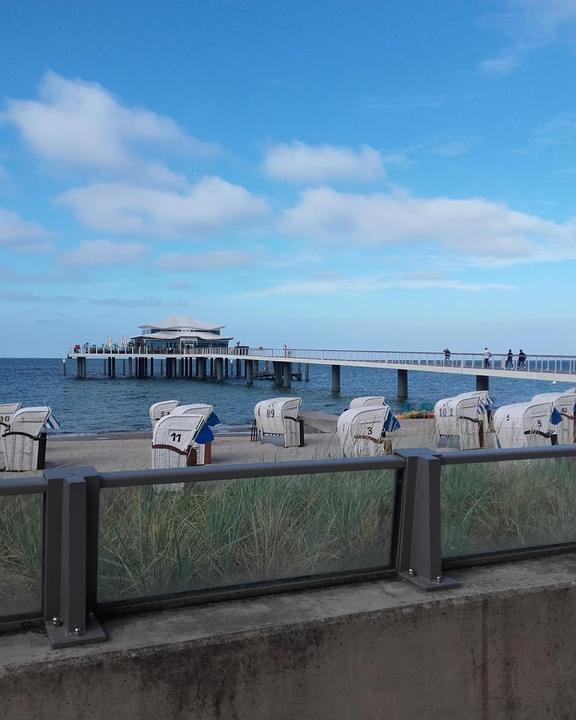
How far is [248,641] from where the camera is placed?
2791 millimetres

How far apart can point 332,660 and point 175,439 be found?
8.14 meters

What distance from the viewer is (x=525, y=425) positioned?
1192 cm

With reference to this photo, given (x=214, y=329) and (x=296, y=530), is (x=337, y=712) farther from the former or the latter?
(x=214, y=329)

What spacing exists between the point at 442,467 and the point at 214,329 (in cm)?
11631

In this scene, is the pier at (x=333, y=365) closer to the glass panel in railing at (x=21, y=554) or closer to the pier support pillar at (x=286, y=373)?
the pier support pillar at (x=286, y=373)

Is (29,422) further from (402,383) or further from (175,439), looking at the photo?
(402,383)

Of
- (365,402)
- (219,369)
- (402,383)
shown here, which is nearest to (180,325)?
(219,369)

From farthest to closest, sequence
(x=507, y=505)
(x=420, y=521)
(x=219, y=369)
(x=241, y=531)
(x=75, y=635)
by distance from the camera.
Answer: (x=219, y=369) < (x=507, y=505) < (x=420, y=521) < (x=241, y=531) < (x=75, y=635)

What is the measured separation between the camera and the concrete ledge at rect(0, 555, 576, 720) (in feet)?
8.45

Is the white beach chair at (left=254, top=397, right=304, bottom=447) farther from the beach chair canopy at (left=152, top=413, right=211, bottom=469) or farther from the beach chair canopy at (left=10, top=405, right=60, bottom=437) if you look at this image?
the beach chair canopy at (left=152, top=413, right=211, bottom=469)

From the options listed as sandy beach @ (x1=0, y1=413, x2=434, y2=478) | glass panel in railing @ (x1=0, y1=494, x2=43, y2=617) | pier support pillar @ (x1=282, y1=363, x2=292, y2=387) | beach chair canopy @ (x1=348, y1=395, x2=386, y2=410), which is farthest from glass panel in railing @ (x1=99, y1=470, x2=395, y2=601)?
pier support pillar @ (x1=282, y1=363, x2=292, y2=387)

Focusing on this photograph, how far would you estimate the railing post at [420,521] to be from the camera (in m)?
3.45

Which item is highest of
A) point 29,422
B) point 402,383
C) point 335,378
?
point 29,422

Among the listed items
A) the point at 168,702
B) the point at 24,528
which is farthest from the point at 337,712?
the point at 24,528
